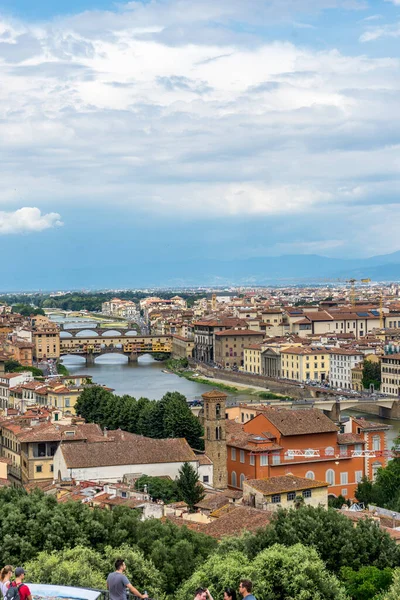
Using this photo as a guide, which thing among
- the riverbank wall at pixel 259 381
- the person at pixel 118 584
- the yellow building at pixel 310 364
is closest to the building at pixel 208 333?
the riverbank wall at pixel 259 381

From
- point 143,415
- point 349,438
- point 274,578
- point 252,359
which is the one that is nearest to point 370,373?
point 252,359

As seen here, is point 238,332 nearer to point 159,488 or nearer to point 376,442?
point 376,442

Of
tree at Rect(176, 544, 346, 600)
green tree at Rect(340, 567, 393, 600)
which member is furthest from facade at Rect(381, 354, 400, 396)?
tree at Rect(176, 544, 346, 600)

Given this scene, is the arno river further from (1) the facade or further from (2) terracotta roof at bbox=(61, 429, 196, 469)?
(2) terracotta roof at bbox=(61, 429, 196, 469)

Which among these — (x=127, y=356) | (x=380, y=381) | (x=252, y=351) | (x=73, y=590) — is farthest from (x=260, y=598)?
(x=127, y=356)

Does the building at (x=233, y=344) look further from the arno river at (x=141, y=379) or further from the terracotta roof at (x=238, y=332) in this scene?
the arno river at (x=141, y=379)

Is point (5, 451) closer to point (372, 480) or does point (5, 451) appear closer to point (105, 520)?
point (372, 480)
